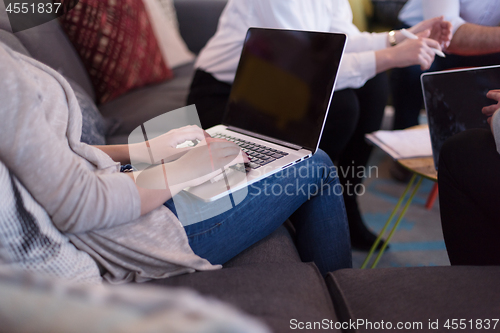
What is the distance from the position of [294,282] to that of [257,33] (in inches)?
27.1

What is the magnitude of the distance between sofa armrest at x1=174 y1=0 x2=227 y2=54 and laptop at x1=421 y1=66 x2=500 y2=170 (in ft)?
5.15

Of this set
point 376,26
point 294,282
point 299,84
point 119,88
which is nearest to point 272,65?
point 299,84

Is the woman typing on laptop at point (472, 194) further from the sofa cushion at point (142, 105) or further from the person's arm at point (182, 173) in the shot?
the sofa cushion at point (142, 105)

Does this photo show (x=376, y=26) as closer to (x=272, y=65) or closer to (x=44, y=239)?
(x=272, y=65)

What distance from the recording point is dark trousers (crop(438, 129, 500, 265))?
67 cm

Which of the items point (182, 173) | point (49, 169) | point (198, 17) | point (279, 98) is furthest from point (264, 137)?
point (198, 17)

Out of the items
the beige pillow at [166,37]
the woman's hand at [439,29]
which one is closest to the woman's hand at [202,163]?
the woman's hand at [439,29]

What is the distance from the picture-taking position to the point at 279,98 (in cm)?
88

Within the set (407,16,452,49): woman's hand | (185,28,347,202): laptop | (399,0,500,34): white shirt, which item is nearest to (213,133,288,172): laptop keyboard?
(185,28,347,202): laptop

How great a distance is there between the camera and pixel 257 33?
37.5 inches

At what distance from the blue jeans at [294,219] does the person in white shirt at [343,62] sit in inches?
15.8

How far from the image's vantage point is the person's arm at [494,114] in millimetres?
644

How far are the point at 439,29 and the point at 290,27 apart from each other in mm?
464

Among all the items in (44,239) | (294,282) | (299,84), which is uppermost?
(299,84)
